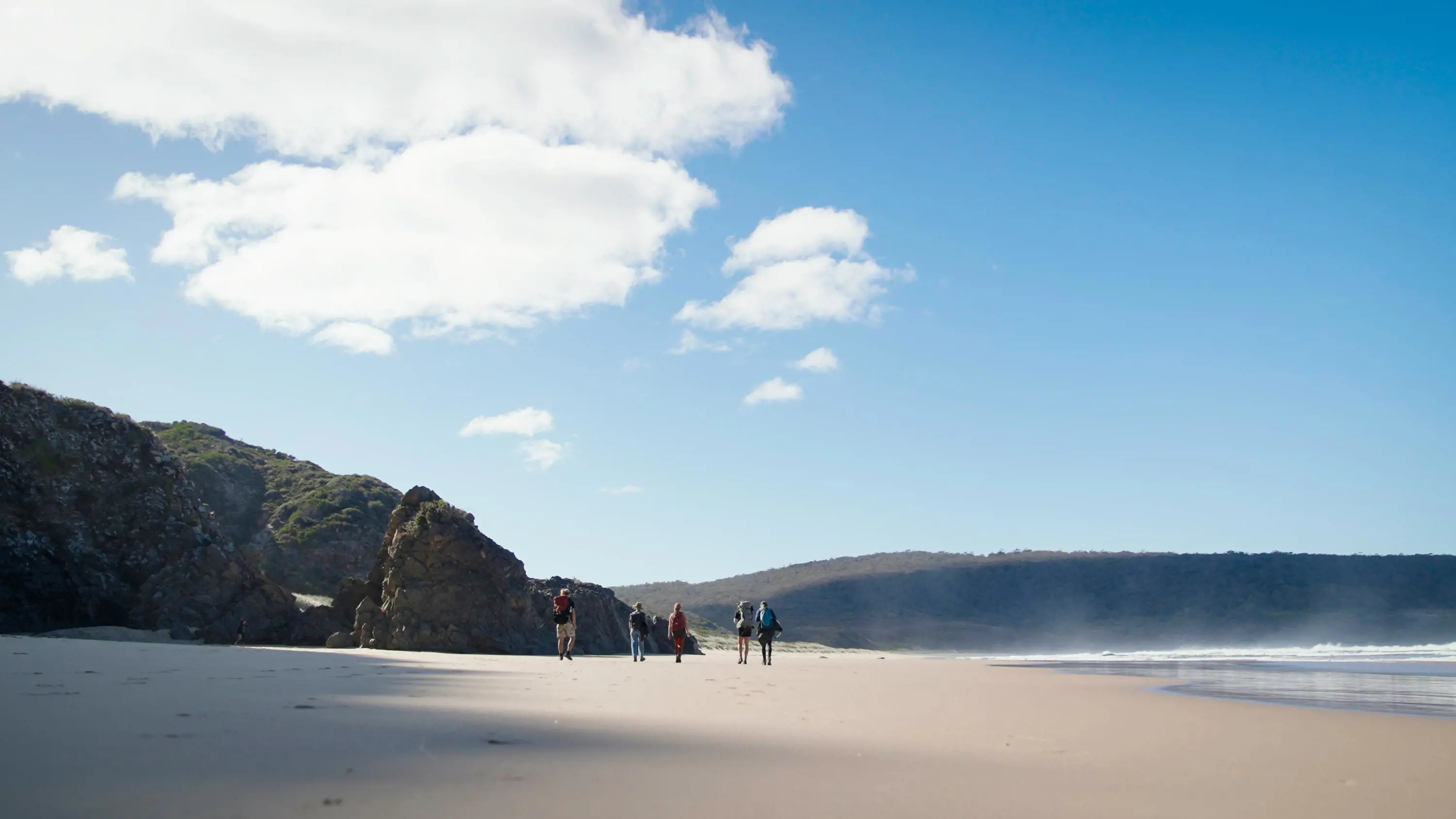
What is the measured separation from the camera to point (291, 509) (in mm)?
52188

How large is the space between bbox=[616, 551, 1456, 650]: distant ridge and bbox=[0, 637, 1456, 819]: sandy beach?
6475 cm

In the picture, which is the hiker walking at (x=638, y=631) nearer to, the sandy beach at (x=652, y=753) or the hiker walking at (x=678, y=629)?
the hiker walking at (x=678, y=629)

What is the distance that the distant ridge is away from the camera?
82.0 metres

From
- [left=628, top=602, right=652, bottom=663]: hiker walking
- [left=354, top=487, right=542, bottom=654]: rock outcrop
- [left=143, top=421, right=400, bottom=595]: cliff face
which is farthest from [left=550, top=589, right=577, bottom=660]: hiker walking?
[left=143, top=421, right=400, bottom=595]: cliff face

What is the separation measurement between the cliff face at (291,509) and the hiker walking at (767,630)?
82.0 ft

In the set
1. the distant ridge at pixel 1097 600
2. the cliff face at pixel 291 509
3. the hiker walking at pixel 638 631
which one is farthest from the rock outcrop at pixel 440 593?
the distant ridge at pixel 1097 600

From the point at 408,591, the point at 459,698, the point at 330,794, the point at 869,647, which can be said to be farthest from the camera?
the point at 869,647

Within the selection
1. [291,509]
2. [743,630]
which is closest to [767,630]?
[743,630]

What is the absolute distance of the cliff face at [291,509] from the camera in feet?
154

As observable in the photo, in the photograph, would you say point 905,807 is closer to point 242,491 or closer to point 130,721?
point 130,721

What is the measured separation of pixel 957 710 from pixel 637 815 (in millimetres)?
6039

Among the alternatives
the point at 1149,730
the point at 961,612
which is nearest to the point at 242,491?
the point at 1149,730

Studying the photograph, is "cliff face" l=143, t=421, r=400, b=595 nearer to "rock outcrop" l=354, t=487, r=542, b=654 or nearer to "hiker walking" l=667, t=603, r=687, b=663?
"rock outcrop" l=354, t=487, r=542, b=654

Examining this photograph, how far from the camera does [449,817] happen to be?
3.38 meters
